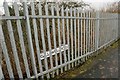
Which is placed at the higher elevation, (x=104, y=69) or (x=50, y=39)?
(x=50, y=39)

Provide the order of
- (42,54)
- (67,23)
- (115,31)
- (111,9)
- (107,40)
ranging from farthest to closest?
(111,9) → (115,31) → (107,40) → (67,23) → (42,54)

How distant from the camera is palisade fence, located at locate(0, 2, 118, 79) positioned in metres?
3.59

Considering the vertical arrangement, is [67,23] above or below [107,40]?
above

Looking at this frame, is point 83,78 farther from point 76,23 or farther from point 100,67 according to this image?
point 76,23

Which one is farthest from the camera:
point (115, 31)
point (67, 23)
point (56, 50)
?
point (115, 31)

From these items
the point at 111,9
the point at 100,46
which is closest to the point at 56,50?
the point at 100,46

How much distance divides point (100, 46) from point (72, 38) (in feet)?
8.25

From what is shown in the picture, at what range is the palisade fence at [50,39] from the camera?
359 cm

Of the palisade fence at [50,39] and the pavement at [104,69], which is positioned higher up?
the palisade fence at [50,39]

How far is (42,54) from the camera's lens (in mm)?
3967

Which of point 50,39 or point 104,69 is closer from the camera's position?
point 50,39

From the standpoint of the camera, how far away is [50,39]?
4.47 m

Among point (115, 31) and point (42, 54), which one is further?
point (115, 31)

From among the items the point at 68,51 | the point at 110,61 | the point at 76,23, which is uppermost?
the point at 76,23
